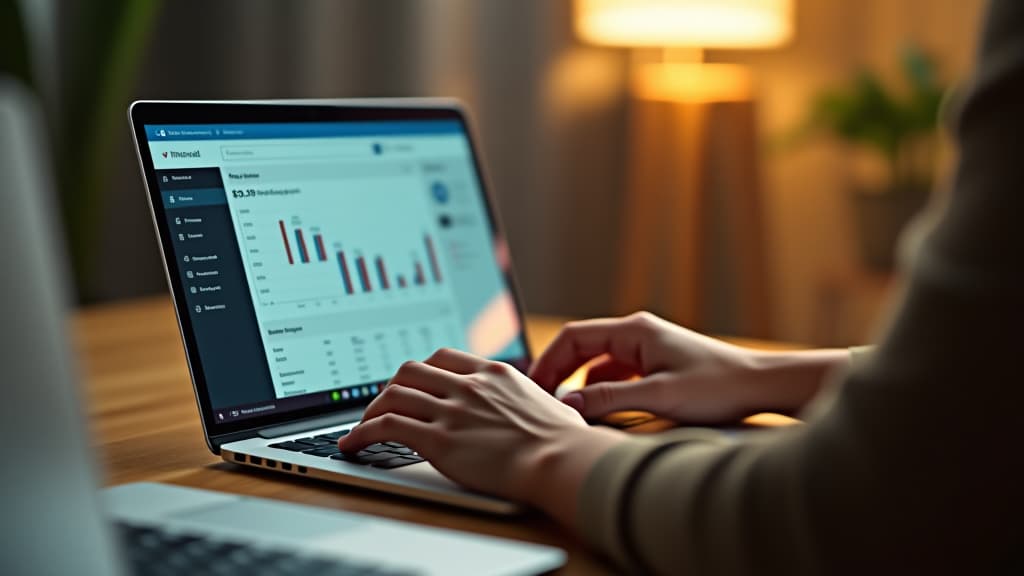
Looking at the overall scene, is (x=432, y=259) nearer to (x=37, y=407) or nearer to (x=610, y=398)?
(x=610, y=398)

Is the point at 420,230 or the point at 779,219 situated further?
the point at 779,219

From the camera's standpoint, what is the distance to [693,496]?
1.98 feet

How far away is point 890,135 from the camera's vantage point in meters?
2.68

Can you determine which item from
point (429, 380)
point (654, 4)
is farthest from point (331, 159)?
point (654, 4)

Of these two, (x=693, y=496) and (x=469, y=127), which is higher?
(x=469, y=127)

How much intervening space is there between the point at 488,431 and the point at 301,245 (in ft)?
0.99

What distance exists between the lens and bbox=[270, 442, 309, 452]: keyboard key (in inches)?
34.0

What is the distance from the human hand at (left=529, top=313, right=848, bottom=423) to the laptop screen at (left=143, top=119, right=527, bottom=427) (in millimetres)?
181

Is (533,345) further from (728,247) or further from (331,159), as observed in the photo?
(728,247)

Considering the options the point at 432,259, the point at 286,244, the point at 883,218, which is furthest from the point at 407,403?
the point at 883,218

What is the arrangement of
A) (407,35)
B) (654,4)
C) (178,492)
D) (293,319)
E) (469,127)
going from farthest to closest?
(407,35), (654,4), (469,127), (293,319), (178,492)

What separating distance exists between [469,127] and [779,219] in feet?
6.88

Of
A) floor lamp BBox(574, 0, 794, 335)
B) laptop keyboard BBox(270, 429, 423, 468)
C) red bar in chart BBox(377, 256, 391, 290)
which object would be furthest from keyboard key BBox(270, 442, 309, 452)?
floor lamp BBox(574, 0, 794, 335)

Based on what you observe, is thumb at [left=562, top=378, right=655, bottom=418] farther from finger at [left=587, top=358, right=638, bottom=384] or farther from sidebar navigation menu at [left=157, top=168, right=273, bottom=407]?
sidebar navigation menu at [left=157, top=168, right=273, bottom=407]
